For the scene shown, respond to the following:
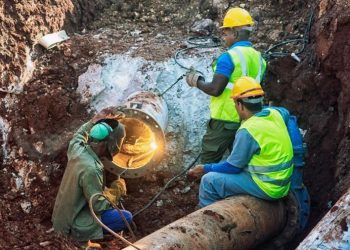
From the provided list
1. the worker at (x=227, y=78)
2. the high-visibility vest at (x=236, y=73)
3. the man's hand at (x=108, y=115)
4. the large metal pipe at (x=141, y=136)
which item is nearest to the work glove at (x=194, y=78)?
the worker at (x=227, y=78)

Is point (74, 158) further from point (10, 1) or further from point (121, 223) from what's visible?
point (10, 1)

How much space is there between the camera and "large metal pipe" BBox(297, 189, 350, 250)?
3.51 meters

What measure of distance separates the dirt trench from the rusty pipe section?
2.29 ft

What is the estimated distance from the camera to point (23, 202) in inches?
251

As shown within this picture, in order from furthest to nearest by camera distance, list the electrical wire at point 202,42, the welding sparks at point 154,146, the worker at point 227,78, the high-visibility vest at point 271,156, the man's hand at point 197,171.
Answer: the electrical wire at point 202,42 < the welding sparks at point 154,146 < the worker at point 227,78 < the man's hand at point 197,171 < the high-visibility vest at point 271,156

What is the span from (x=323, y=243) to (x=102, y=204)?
7.79 feet

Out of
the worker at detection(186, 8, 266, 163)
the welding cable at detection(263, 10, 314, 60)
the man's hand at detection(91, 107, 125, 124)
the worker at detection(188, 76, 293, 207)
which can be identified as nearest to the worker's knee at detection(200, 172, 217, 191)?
the worker at detection(188, 76, 293, 207)

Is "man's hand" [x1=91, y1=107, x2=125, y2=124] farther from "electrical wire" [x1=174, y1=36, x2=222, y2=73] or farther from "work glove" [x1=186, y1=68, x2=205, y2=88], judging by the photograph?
"electrical wire" [x1=174, y1=36, x2=222, y2=73]

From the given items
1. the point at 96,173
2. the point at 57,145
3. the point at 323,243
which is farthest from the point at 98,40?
the point at 323,243

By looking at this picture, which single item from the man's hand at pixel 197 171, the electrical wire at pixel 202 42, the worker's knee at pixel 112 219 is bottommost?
the worker's knee at pixel 112 219

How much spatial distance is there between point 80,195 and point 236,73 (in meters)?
2.03

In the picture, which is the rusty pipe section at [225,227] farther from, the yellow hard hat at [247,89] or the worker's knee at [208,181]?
the yellow hard hat at [247,89]

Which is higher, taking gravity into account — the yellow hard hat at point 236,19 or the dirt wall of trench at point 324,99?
the yellow hard hat at point 236,19

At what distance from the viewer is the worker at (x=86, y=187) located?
5.15 meters
